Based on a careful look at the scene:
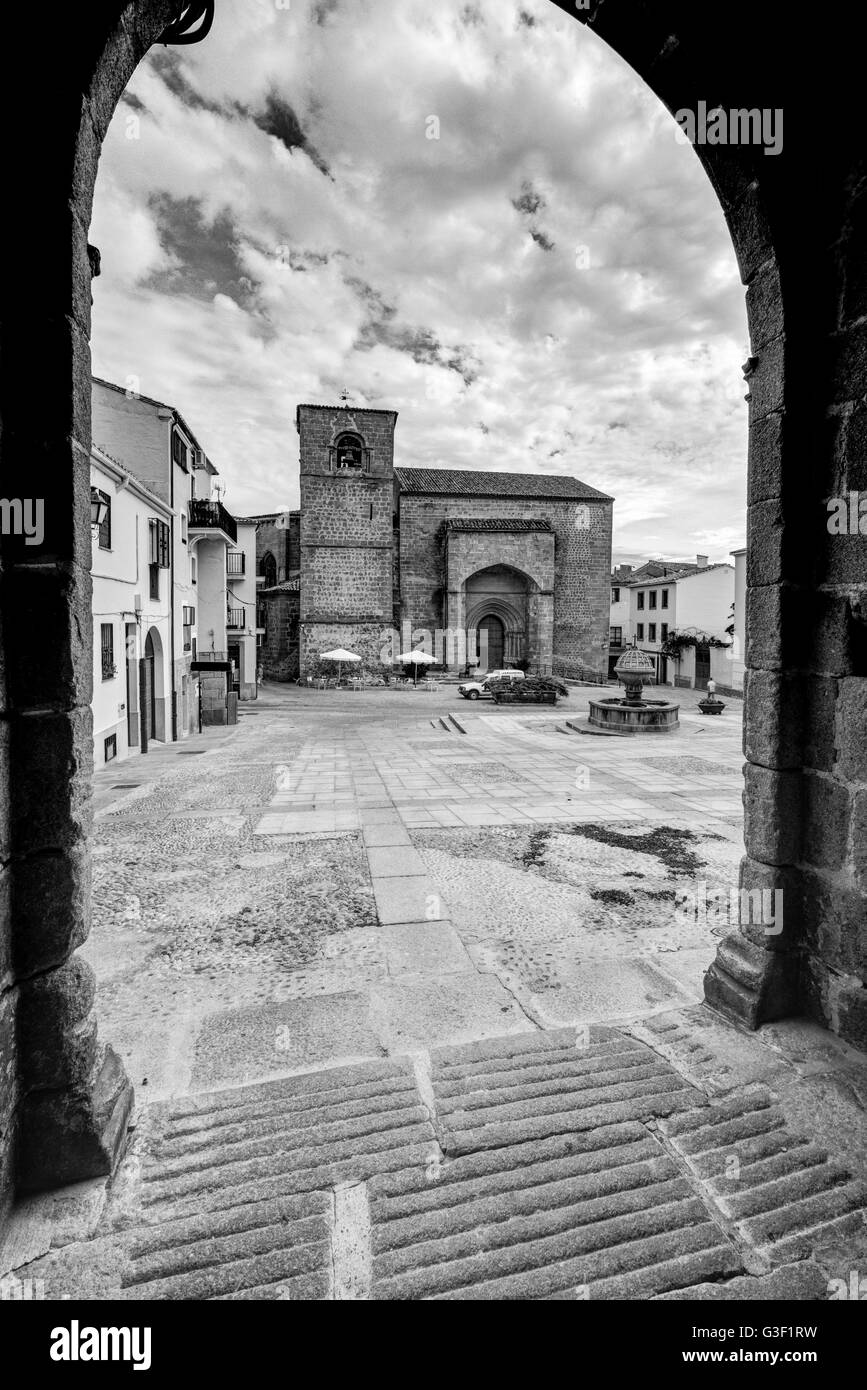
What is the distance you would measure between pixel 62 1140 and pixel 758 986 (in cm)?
257

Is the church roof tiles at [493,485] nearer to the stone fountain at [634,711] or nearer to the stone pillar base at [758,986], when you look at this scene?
the stone fountain at [634,711]

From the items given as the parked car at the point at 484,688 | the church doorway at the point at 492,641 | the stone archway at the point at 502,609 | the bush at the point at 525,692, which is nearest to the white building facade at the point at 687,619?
the stone archway at the point at 502,609

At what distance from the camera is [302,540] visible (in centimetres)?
3033

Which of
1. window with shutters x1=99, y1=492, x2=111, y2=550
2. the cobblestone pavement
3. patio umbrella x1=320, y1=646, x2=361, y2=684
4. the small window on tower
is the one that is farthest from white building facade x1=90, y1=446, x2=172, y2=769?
the small window on tower

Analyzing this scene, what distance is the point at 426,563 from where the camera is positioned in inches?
1310

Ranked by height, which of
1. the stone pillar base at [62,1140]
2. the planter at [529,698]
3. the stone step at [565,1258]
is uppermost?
the planter at [529,698]

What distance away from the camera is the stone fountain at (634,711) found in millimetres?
14781

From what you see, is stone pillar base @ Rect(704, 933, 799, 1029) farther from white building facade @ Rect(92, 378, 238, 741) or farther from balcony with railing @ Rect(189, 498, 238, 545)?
balcony with railing @ Rect(189, 498, 238, 545)

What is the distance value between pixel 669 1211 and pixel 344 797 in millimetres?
6202

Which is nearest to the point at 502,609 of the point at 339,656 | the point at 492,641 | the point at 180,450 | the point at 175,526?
the point at 492,641

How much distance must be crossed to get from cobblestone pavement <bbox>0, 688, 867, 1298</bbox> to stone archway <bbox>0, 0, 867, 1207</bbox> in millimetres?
303

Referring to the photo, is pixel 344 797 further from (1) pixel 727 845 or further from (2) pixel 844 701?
(2) pixel 844 701
